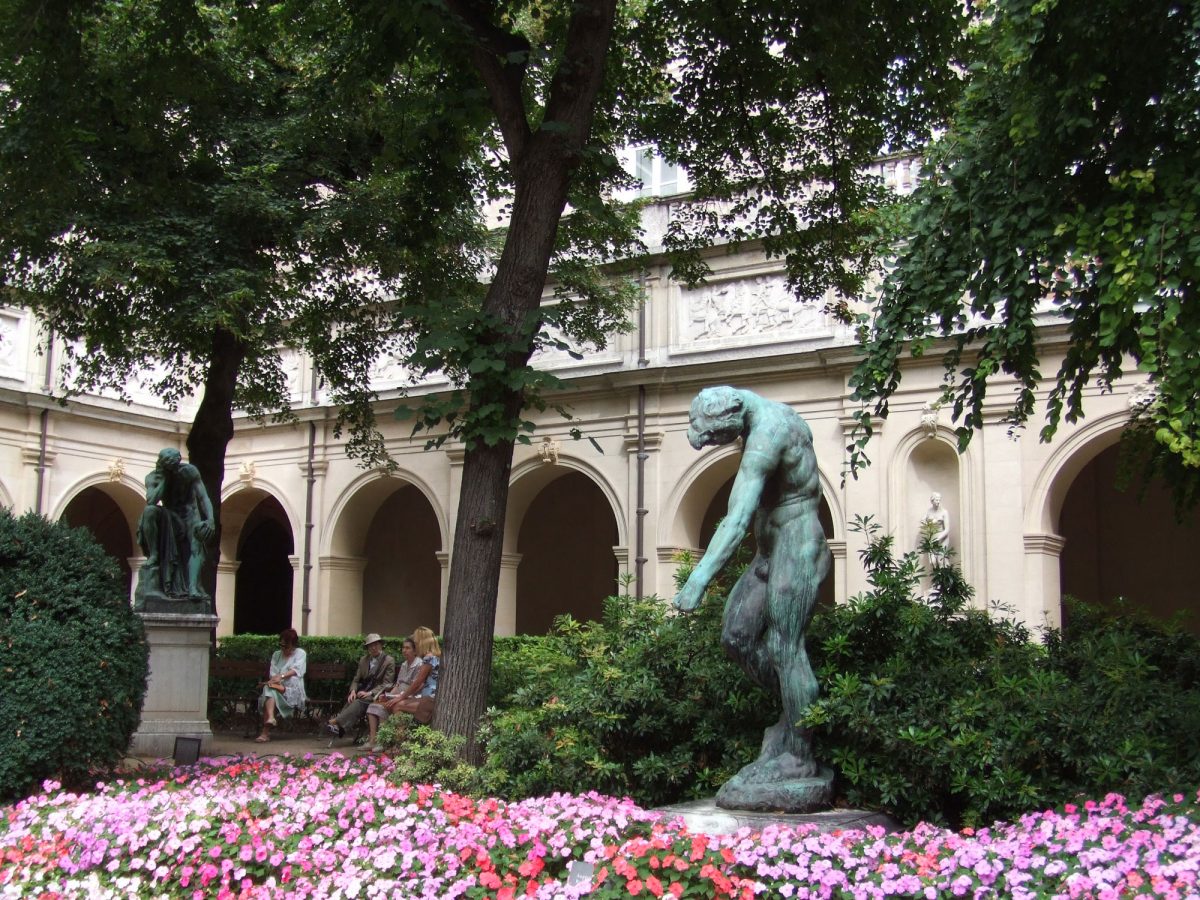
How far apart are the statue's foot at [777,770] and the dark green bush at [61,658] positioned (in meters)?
3.98

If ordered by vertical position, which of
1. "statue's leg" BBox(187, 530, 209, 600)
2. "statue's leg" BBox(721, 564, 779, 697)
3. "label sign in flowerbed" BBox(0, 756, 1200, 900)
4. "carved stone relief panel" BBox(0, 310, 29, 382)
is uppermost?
"carved stone relief panel" BBox(0, 310, 29, 382)

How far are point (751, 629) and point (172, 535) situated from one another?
7904 millimetres

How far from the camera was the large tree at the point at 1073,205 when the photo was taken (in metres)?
5.96

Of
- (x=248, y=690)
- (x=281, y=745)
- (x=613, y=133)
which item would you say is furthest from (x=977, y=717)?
(x=248, y=690)

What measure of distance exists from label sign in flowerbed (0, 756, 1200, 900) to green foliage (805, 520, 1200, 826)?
0.28m

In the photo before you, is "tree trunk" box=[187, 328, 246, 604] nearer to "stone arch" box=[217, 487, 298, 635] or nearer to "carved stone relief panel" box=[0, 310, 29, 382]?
"carved stone relief panel" box=[0, 310, 29, 382]

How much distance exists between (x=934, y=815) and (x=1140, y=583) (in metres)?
14.7

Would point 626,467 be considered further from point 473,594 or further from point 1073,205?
point 1073,205

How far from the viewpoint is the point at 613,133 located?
11391 millimetres

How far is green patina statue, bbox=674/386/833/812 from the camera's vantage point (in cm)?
562

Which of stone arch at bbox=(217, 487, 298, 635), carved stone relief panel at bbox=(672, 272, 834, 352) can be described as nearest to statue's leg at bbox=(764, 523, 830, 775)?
carved stone relief panel at bbox=(672, 272, 834, 352)

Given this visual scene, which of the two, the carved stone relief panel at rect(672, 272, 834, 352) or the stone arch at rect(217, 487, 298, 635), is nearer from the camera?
the carved stone relief panel at rect(672, 272, 834, 352)

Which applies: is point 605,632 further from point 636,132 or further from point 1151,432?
point 636,132

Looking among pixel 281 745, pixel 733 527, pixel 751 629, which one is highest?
pixel 733 527
